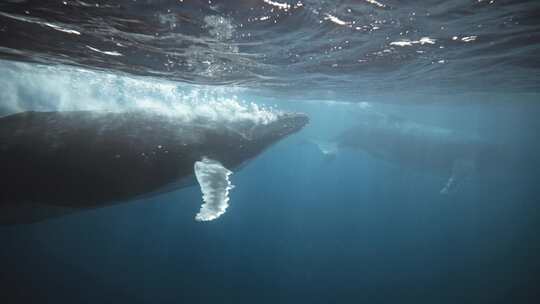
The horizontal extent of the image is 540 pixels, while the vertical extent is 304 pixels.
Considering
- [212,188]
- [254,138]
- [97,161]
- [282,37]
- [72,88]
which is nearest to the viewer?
[212,188]

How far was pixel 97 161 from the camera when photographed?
7.80 meters

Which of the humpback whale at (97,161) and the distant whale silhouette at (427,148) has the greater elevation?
the humpback whale at (97,161)

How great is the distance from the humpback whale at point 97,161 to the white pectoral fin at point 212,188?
0.02 meters

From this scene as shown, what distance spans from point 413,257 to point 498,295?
8122 mm

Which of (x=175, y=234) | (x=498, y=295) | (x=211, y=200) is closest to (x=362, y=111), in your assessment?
(x=498, y=295)

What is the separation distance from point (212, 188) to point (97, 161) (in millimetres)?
2902

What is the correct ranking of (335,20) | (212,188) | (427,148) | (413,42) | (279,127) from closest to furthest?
(212,188) → (335,20) → (413,42) → (279,127) → (427,148)

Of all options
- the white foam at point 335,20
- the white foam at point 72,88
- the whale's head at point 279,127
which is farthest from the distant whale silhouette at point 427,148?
the white foam at point 335,20

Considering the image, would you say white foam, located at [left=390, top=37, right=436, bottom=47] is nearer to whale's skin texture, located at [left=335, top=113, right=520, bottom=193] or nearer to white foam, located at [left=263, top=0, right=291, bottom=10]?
white foam, located at [left=263, top=0, right=291, bottom=10]

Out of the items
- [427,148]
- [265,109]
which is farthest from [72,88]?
[427,148]

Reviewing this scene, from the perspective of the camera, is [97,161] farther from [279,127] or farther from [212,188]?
[279,127]

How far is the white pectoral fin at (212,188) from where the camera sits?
6.70 m

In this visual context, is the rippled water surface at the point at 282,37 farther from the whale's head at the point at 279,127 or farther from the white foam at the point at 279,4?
the whale's head at the point at 279,127

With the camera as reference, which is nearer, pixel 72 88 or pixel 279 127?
pixel 279 127
